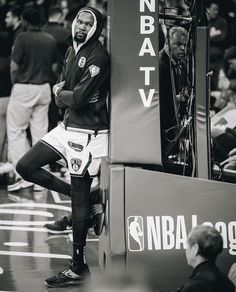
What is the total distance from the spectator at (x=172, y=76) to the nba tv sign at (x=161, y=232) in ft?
2.82

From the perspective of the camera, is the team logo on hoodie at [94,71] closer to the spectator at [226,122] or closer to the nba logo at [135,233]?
the nba logo at [135,233]

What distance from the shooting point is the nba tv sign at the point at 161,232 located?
640 centimetres

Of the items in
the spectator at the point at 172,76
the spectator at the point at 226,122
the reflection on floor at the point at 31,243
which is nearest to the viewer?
the reflection on floor at the point at 31,243

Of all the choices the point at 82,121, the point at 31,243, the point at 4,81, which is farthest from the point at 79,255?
the point at 4,81

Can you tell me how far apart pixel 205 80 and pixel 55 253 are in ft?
7.39

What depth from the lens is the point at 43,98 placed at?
10781 mm

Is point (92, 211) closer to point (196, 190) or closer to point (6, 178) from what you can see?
point (196, 190)

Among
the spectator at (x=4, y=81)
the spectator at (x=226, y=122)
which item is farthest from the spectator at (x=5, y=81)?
the spectator at (x=226, y=122)

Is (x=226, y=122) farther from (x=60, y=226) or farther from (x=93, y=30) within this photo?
(x=93, y=30)

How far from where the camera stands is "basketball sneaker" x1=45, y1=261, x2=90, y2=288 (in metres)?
6.68

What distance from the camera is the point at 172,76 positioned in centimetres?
712

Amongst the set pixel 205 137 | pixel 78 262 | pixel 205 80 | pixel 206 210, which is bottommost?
pixel 78 262

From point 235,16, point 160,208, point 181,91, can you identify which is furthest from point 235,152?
point 235,16

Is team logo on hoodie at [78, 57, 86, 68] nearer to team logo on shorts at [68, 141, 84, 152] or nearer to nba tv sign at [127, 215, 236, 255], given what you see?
team logo on shorts at [68, 141, 84, 152]
